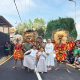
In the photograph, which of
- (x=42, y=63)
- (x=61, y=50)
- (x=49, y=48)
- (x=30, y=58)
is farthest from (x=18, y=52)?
(x=61, y=50)

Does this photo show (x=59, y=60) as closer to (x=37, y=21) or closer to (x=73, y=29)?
(x=73, y=29)

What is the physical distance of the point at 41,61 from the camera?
25.7m

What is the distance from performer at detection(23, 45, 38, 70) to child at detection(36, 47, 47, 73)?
43 centimetres

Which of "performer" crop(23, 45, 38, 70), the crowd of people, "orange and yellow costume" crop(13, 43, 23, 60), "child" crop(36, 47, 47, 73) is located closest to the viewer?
"child" crop(36, 47, 47, 73)

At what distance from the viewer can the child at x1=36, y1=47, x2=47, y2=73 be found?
25.3 metres

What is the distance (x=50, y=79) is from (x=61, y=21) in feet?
306

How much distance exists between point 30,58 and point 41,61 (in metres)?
1.05

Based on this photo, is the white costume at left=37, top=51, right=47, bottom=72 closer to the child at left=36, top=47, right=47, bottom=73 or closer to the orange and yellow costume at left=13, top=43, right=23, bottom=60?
the child at left=36, top=47, right=47, bottom=73

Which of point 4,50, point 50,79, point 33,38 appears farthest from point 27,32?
point 4,50

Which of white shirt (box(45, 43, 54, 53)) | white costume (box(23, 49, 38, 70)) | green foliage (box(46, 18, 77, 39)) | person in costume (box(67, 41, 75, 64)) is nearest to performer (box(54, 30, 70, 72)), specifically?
white shirt (box(45, 43, 54, 53))

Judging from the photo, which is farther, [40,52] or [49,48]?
[49,48]

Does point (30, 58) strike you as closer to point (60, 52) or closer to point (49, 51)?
point (60, 52)

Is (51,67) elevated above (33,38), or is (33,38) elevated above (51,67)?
(33,38)

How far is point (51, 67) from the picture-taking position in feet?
96.5
